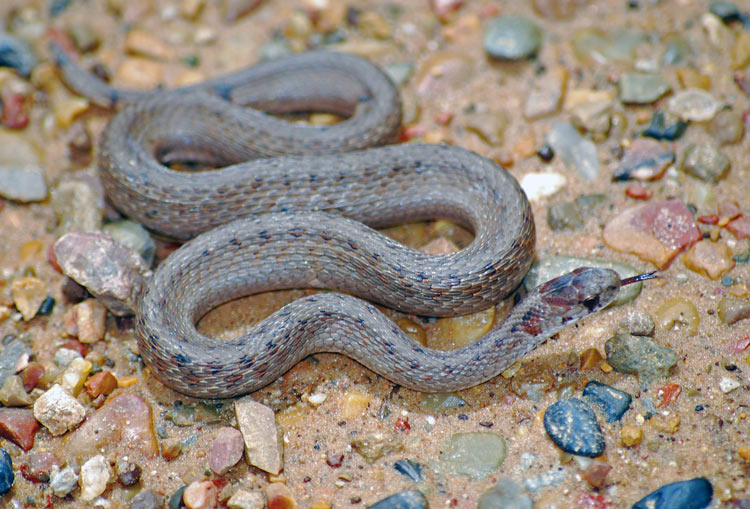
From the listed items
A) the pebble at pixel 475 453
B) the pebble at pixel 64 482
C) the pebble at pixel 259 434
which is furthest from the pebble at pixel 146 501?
the pebble at pixel 475 453

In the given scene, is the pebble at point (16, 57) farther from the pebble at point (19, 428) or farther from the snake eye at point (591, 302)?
the snake eye at point (591, 302)

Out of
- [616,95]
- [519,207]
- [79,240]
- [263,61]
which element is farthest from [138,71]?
[616,95]

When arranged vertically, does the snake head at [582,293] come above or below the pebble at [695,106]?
below

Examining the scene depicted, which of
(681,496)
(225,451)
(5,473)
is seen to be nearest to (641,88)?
(681,496)

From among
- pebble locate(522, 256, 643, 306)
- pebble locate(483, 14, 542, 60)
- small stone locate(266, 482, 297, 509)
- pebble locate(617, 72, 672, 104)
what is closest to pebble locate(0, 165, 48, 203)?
small stone locate(266, 482, 297, 509)

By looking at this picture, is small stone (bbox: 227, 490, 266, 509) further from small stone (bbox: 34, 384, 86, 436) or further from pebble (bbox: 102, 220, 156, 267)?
pebble (bbox: 102, 220, 156, 267)

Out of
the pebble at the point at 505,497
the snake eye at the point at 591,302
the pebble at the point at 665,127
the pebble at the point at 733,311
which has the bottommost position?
the pebble at the point at 505,497

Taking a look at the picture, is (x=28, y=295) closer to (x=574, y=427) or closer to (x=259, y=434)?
(x=259, y=434)

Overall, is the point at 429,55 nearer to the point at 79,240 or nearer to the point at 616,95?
the point at 616,95
